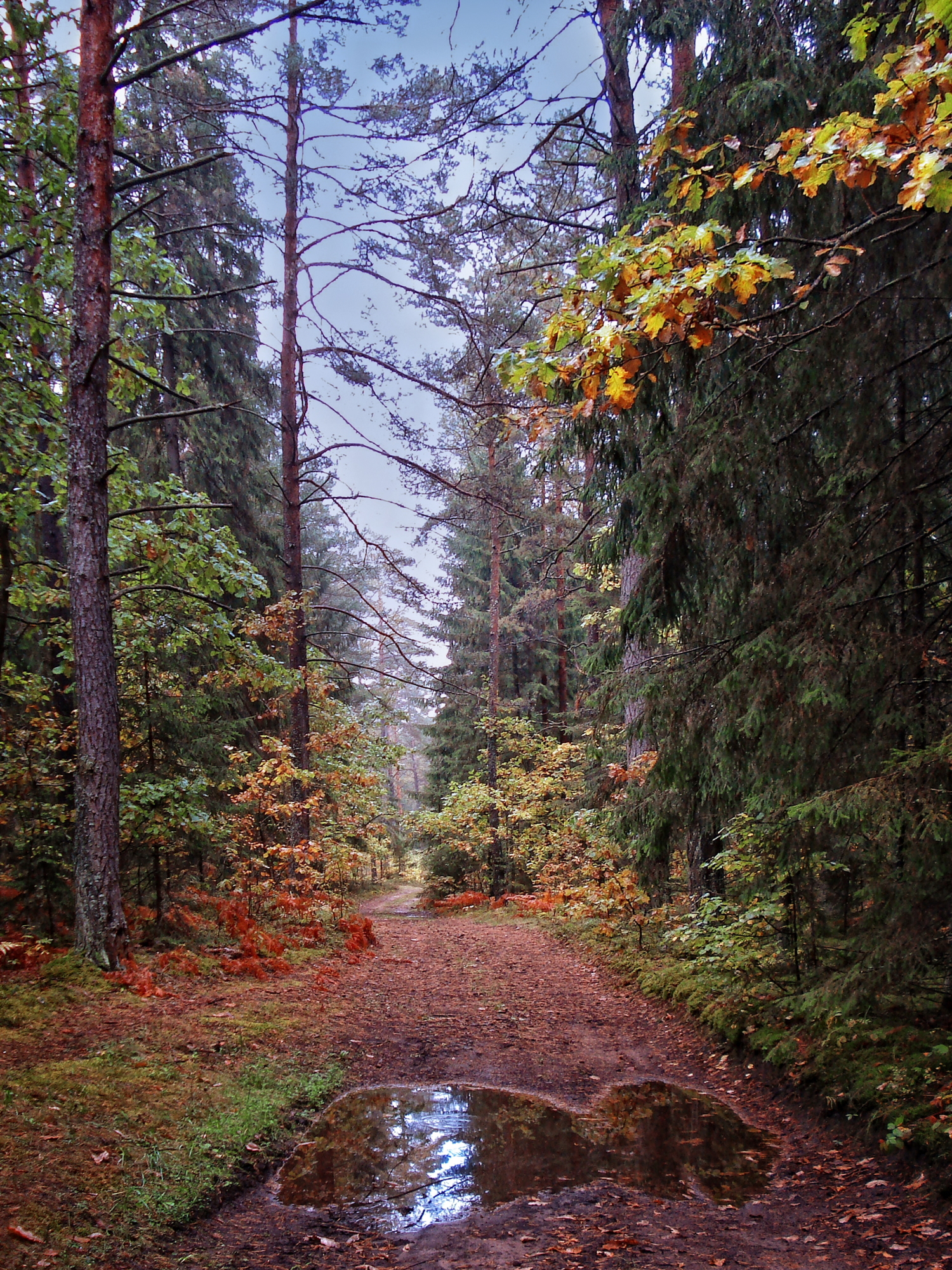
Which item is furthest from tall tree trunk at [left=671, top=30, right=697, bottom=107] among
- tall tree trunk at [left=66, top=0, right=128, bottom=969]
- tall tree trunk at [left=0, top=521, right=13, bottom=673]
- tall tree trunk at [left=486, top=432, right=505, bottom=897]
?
tall tree trunk at [left=486, top=432, right=505, bottom=897]

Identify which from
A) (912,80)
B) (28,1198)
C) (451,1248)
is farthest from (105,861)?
(912,80)

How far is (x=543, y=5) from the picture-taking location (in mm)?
6840

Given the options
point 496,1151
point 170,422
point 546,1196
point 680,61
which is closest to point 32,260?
point 170,422

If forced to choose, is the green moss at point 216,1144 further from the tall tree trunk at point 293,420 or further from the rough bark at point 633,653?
the tall tree trunk at point 293,420

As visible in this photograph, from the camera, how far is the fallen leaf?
8.86ft

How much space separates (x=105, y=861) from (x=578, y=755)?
11.3 meters

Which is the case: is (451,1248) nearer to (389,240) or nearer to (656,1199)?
(656,1199)

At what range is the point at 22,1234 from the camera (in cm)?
271

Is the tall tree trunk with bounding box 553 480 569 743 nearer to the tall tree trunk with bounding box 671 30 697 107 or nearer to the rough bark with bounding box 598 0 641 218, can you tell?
Result: the rough bark with bounding box 598 0 641 218

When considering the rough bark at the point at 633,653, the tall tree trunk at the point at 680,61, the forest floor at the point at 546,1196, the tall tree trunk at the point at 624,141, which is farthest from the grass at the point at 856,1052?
the tall tree trunk at the point at 680,61

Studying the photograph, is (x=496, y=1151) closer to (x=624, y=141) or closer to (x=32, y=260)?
(x=624, y=141)

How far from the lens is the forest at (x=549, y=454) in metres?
3.93

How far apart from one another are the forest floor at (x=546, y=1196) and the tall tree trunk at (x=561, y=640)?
10.5m

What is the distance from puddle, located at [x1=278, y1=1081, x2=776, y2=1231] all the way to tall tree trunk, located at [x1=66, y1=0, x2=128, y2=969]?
2892mm
